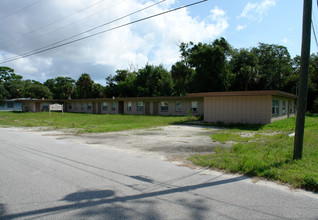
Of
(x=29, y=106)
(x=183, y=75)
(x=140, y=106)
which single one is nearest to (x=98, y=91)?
(x=29, y=106)

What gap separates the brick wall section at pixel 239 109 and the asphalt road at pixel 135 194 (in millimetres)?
12542

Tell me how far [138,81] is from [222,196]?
44241mm

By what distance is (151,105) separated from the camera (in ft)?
103

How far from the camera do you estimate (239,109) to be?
17828mm

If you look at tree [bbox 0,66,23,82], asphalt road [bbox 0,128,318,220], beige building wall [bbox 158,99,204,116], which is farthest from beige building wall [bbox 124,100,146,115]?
tree [bbox 0,66,23,82]

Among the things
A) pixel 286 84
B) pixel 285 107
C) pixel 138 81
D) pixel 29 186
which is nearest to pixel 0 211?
pixel 29 186

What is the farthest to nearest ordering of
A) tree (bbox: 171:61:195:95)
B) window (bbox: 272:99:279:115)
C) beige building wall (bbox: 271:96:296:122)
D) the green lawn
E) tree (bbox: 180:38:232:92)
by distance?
tree (bbox: 171:61:195:95), tree (bbox: 180:38:232:92), beige building wall (bbox: 271:96:296:122), window (bbox: 272:99:279:115), the green lawn

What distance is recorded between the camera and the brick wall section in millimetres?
16766

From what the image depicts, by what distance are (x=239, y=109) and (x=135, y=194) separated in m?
15.2

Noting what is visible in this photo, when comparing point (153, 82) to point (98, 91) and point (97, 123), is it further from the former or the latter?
point (97, 123)

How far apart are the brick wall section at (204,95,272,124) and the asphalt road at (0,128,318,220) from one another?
1254cm

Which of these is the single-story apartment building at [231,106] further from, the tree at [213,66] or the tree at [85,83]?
the tree at [85,83]

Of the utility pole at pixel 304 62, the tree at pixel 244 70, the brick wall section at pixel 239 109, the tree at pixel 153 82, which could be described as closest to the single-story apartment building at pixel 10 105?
the tree at pixel 153 82

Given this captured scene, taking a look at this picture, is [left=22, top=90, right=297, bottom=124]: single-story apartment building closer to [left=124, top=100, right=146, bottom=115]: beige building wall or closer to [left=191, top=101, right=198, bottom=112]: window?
[left=191, top=101, right=198, bottom=112]: window
